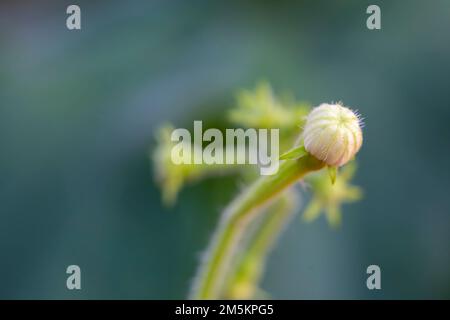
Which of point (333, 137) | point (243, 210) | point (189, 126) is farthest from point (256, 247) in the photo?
point (189, 126)

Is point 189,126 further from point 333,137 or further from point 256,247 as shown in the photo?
point 333,137

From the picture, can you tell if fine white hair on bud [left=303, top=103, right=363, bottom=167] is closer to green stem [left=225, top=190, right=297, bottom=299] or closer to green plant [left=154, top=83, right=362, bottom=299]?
green plant [left=154, top=83, right=362, bottom=299]

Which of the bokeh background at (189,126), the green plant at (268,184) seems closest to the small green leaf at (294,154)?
the green plant at (268,184)

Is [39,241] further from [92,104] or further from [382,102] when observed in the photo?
[382,102]

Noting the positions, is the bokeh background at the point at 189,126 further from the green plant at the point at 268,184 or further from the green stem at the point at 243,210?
the green stem at the point at 243,210

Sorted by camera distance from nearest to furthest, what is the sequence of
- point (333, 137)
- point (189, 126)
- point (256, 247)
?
point (333, 137), point (256, 247), point (189, 126)
